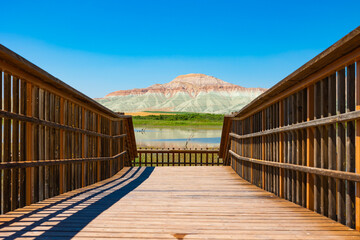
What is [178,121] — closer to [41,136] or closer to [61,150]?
[61,150]

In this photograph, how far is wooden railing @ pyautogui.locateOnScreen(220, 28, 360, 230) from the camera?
10.3ft

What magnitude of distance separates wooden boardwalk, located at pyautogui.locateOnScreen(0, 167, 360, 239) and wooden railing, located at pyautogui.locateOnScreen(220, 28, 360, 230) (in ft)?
0.74

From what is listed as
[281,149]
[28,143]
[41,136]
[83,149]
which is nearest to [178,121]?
[83,149]

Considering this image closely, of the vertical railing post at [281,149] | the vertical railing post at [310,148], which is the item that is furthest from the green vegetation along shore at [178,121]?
the vertical railing post at [310,148]

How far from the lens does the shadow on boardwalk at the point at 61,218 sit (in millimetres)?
3086

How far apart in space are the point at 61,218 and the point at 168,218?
4.06 ft

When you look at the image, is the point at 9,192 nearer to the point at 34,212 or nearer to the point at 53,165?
the point at 34,212

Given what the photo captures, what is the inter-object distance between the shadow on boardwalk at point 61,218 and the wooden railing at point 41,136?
0.37 meters

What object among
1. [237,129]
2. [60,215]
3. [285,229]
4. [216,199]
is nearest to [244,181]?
[237,129]

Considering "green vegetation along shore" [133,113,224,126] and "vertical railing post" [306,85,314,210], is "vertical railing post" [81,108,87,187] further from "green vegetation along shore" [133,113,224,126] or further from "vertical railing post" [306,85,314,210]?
"green vegetation along shore" [133,113,224,126]

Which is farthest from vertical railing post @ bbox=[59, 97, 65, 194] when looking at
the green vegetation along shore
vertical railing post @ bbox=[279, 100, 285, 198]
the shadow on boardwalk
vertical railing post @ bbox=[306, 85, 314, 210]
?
the green vegetation along shore

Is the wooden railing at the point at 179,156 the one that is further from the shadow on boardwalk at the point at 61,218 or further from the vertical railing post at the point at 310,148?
the vertical railing post at the point at 310,148

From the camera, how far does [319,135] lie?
3896mm

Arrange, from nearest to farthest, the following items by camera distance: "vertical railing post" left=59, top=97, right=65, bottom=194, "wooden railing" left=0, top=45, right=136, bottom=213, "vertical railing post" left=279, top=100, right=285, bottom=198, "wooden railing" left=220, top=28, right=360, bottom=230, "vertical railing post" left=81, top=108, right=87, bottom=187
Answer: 1. "wooden railing" left=220, top=28, right=360, bottom=230
2. "wooden railing" left=0, top=45, right=136, bottom=213
3. "vertical railing post" left=279, top=100, right=285, bottom=198
4. "vertical railing post" left=59, top=97, right=65, bottom=194
5. "vertical railing post" left=81, top=108, right=87, bottom=187
